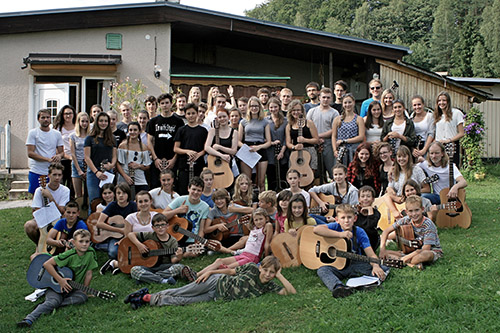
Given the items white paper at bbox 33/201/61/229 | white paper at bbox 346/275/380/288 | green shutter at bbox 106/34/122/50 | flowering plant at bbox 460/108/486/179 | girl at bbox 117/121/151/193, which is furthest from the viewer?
green shutter at bbox 106/34/122/50

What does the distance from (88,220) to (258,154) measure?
2662mm

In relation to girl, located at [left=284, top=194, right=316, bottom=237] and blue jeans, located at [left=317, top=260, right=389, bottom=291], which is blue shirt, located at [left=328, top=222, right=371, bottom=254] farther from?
girl, located at [left=284, top=194, right=316, bottom=237]

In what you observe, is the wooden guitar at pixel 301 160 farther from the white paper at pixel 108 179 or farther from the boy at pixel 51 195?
the boy at pixel 51 195

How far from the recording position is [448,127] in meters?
7.98

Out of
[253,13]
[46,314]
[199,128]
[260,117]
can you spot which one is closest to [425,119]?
[260,117]

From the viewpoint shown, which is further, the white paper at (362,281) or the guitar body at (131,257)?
the guitar body at (131,257)

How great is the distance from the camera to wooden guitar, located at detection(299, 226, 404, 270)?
5.45 meters

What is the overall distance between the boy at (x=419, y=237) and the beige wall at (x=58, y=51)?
9756 mm

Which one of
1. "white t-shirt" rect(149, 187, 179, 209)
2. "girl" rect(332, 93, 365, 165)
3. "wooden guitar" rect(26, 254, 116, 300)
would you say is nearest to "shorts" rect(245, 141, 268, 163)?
"girl" rect(332, 93, 365, 165)

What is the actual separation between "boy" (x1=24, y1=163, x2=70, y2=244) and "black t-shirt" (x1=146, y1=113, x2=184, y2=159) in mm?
1566

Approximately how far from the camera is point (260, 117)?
26.6 feet

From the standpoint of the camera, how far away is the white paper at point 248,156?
789 centimetres

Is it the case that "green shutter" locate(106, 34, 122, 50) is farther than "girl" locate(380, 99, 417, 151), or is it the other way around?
"green shutter" locate(106, 34, 122, 50)

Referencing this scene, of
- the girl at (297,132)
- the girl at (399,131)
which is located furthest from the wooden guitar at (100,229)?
the girl at (399,131)
